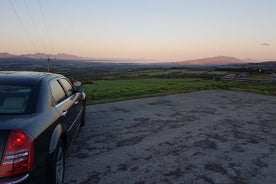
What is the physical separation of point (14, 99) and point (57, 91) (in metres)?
0.98

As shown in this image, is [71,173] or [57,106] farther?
[71,173]

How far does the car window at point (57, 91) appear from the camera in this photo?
4596 mm

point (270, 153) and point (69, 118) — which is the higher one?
point (69, 118)

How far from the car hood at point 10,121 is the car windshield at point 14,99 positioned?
237 millimetres

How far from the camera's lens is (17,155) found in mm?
2947

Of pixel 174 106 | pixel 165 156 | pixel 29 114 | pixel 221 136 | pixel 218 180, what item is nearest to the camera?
pixel 29 114

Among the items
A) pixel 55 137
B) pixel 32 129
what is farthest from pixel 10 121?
pixel 55 137

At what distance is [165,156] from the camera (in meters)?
5.78

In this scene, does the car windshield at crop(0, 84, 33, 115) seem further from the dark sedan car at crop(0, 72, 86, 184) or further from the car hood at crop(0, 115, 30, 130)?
the car hood at crop(0, 115, 30, 130)

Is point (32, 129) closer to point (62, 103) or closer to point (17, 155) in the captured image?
point (17, 155)

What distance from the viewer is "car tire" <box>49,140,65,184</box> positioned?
143 inches

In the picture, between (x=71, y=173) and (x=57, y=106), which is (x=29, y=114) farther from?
(x=71, y=173)

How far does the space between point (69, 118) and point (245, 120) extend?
6.01 m

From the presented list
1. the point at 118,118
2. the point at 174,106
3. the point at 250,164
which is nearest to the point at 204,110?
the point at 174,106
